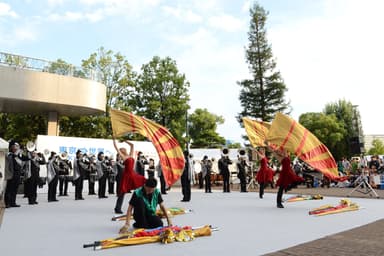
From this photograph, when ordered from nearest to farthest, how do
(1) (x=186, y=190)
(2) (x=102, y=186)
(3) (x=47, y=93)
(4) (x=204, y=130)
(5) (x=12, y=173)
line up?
(5) (x=12, y=173) < (1) (x=186, y=190) < (2) (x=102, y=186) < (3) (x=47, y=93) < (4) (x=204, y=130)

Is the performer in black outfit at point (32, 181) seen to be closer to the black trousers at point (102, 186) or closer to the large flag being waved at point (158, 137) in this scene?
the black trousers at point (102, 186)

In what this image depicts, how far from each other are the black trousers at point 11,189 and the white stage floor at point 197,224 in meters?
0.56

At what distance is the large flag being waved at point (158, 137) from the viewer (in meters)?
7.49

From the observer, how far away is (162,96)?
98.2ft

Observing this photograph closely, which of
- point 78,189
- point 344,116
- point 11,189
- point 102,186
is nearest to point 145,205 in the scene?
point 11,189

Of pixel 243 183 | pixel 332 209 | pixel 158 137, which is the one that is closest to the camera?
pixel 332 209

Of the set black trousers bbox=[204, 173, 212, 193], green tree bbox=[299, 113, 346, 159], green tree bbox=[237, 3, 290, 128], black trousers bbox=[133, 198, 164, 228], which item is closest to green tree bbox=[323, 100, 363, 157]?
green tree bbox=[299, 113, 346, 159]

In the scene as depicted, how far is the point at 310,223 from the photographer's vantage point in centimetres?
623

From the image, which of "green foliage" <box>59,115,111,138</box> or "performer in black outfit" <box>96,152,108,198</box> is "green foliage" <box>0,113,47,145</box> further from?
"performer in black outfit" <box>96,152,108,198</box>

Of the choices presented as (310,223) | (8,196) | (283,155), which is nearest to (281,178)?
(283,155)

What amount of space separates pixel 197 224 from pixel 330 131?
36876 mm

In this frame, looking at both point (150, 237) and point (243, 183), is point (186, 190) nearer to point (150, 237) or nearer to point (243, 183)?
point (243, 183)

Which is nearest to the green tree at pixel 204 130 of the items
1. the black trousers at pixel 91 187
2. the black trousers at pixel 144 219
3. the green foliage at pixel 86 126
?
the green foliage at pixel 86 126

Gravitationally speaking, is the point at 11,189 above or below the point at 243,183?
above
